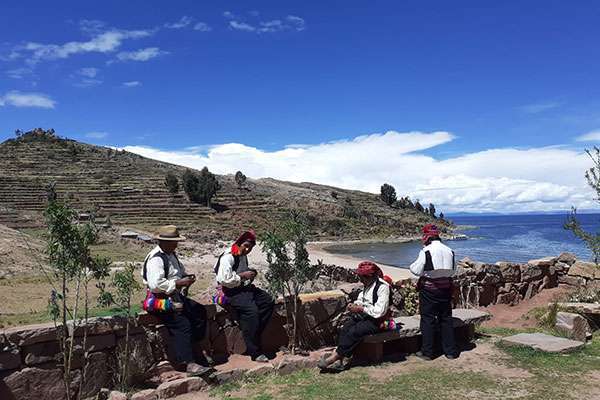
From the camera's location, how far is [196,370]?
6.00 metres

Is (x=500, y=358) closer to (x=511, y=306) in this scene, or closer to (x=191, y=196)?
(x=511, y=306)

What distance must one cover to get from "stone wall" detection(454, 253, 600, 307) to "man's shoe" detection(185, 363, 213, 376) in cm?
690

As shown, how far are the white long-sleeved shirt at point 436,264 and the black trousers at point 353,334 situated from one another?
3.24 ft

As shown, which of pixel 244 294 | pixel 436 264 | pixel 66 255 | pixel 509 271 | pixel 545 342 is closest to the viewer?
pixel 66 255

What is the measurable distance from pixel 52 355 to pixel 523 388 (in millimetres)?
5360

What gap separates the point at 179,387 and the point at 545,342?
5.27m

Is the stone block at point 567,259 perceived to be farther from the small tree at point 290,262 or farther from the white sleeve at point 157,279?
the white sleeve at point 157,279

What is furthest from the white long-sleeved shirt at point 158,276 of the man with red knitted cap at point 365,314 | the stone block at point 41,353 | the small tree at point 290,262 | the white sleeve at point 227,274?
the man with red knitted cap at point 365,314

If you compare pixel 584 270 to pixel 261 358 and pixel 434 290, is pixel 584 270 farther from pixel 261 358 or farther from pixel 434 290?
pixel 261 358

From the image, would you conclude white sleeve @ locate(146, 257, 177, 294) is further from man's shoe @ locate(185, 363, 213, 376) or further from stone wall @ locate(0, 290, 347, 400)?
man's shoe @ locate(185, 363, 213, 376)

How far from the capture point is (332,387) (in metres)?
6.03

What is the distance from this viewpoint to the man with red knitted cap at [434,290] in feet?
23.3

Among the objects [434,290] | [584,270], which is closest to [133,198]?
[584,270]

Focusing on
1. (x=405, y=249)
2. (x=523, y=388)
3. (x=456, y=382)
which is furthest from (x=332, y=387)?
(x=405, y=249)
